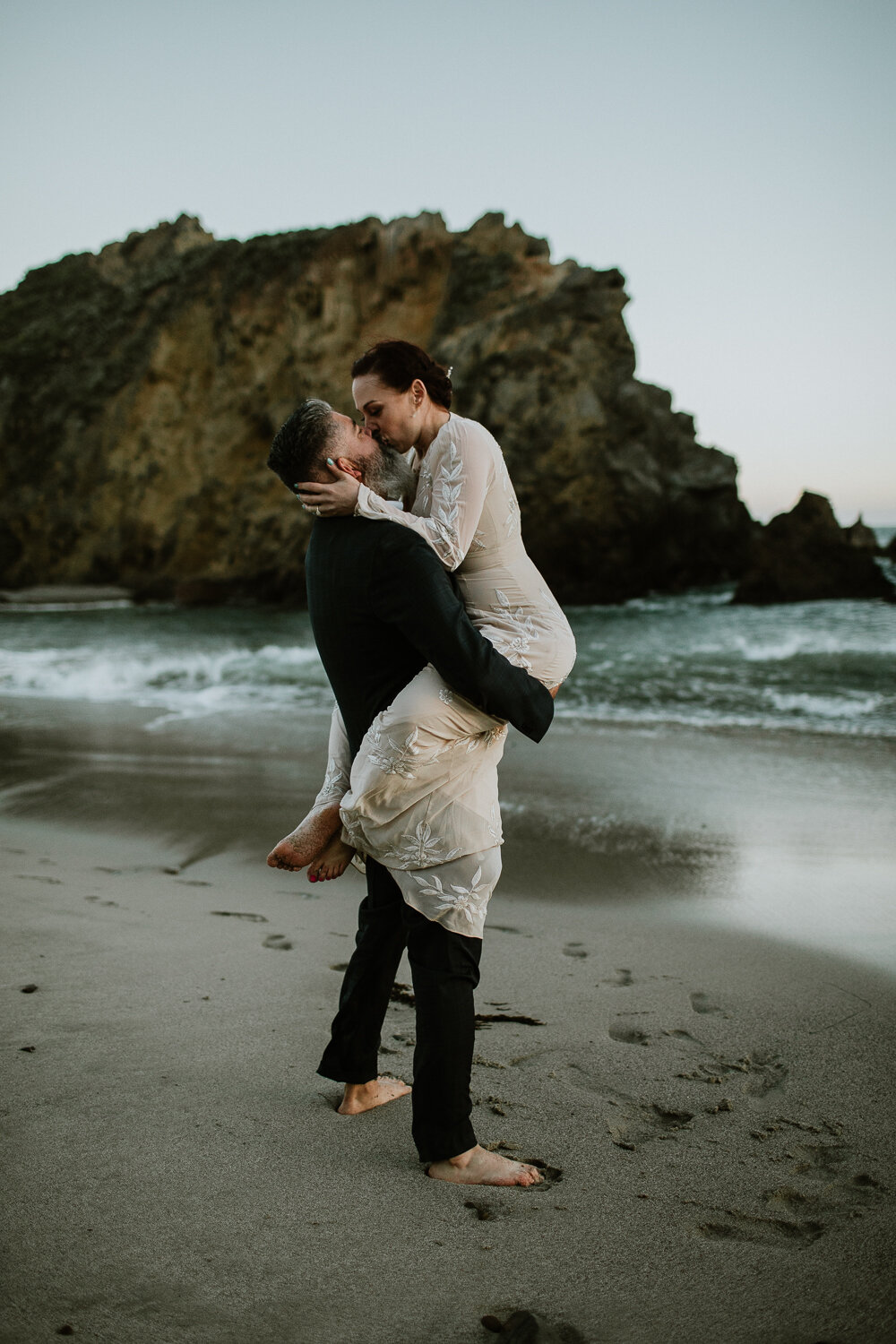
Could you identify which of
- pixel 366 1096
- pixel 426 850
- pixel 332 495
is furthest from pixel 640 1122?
pixel 332 495

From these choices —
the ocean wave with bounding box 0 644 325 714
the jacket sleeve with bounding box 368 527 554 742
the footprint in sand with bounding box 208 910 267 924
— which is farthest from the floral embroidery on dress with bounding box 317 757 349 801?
the ocean wave with bounding box 0 644 325 714

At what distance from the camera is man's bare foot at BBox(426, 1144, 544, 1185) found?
1851 millimetres

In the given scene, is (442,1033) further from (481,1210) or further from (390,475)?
(390,475)

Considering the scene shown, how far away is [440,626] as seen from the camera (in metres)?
1.73

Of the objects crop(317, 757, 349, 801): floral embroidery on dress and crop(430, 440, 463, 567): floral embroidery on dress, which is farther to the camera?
crop(317, 757, 349, 801): floral embroidery on dress

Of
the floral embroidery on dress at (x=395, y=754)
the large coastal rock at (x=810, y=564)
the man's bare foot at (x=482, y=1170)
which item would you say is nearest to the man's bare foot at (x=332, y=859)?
the floral embroidery on dress at (x=395, y=754)

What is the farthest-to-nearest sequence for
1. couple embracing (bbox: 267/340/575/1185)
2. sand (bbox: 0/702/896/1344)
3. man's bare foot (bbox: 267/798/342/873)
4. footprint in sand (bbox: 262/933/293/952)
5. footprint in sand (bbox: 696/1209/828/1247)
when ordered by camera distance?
1. footprint in sand (bbox: 262/933/293/952)
2. man's bare foot (bbox: 267/798/342/873)
3. couple embracing (bbox: 267/340/575/1185)
4. footprint in sand (bbox: 696/1209/828/1247)
5. sand (bbox: 0/702/896/1344)

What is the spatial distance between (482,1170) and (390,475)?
1.52 m

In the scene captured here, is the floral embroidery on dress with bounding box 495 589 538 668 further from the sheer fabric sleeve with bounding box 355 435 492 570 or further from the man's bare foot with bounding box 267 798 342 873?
the man's bare foot with bounding box 267 798 342 873

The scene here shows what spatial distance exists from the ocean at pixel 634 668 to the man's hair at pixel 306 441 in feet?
21.8

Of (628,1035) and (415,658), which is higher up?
(415,658)

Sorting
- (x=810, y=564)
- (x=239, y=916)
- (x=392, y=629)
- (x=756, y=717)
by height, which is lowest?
(x=239, y=916)

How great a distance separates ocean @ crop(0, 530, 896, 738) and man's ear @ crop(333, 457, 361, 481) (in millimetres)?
6598

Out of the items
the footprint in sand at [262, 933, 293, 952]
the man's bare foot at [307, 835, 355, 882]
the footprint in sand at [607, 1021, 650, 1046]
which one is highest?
the man's bare foot at [307, 835, 355, 882]
